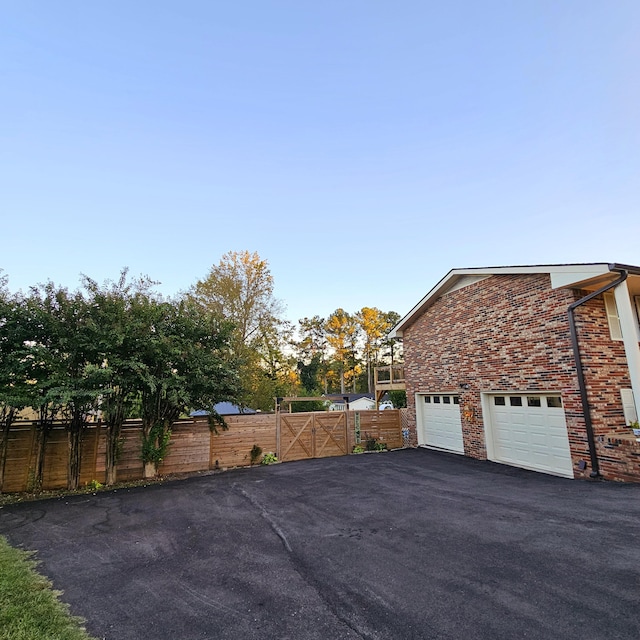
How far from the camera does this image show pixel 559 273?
886cm

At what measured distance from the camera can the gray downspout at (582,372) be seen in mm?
7907

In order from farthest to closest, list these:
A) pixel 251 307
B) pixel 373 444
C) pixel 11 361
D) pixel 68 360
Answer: pixel 251 307, pixel 373 444, pixel 68 360, pixel 11 361

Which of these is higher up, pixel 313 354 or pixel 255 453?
pixel 313 354

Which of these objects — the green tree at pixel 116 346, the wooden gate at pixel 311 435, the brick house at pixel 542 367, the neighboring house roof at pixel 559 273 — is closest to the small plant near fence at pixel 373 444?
the wooden gate at pixel 311 435

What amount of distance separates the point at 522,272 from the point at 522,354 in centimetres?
240

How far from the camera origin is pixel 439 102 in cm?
1278

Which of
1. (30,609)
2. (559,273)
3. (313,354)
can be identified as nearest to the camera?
(30,609)

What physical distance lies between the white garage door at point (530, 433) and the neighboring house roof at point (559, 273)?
3.05 meters

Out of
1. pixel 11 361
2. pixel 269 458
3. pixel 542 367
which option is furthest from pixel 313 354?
pixel 11 361

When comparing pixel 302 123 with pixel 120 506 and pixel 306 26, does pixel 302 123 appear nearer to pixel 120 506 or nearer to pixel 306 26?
pixel 306 26

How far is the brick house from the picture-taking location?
8047 mm

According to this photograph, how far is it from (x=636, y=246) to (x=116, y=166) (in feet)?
66.7

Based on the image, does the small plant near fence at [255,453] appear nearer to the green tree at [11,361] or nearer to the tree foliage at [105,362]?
the tree foliage at [105,362]

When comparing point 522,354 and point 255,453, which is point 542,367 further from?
point 255,453
